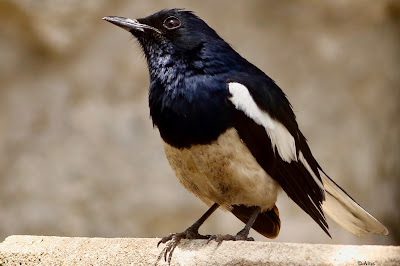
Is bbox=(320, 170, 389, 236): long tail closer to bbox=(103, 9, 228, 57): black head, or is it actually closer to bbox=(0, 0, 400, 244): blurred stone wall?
bbox=(103, 9, 228, 57): black head

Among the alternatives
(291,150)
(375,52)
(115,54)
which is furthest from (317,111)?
(291,150)

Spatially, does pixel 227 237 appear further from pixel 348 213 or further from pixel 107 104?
pixel 107 104

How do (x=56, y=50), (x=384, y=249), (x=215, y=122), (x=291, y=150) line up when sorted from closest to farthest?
1. (x=384, y=249)
2. (x=215, y=122)
3. (x=291, y=150)
4. (x=56, y=50)

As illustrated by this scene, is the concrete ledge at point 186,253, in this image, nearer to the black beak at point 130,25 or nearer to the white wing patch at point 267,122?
the white wing patch at point 267,122

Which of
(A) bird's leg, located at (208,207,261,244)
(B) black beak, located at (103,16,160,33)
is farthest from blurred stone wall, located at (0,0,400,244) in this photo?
(A) bird's leg, located at (208,207,261,244)

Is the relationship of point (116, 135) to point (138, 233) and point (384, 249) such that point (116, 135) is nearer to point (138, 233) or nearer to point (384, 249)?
point (138, 233)

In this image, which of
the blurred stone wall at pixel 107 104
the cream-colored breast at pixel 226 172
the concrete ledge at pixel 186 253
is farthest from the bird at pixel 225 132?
the blurred stone wall at pixel 107 104

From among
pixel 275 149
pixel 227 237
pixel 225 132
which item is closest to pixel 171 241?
pixel 227 237
